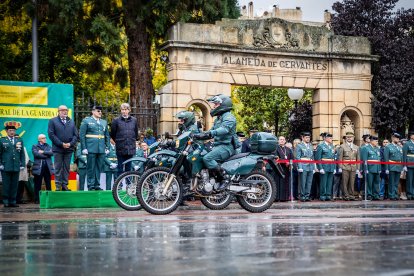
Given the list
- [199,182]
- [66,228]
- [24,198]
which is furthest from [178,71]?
[66,228]

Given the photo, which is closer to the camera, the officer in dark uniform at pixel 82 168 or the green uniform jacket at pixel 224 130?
the green uniform jacket at pixel 224 130

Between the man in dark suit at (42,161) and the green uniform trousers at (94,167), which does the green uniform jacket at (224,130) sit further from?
the man in dark suit at (42,161)

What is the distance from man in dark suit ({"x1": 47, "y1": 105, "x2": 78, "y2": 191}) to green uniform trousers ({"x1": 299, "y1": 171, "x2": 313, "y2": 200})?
7750 millimetres

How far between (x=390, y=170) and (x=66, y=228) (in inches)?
629

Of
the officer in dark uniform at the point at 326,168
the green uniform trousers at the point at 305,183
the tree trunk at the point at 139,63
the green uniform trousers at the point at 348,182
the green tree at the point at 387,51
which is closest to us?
the green uniform trousers at the point at 305,183

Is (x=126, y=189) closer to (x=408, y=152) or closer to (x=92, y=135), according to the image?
(x=92, y=135)

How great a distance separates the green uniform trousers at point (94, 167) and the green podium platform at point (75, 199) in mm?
335

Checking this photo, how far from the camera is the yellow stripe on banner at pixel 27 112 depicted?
20188 millimetres

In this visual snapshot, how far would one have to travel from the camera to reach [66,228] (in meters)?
10.3

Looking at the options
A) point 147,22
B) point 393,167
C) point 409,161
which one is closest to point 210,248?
point 393,167

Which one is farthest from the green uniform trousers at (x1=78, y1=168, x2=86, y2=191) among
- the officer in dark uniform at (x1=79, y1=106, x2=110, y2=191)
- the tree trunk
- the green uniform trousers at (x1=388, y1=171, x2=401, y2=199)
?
the green uniform trousers at (x1=388, y1=171, x2=401, y2=199)

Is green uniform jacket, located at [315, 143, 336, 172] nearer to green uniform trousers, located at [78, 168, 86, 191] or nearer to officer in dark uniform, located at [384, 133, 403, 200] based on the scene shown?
officer in dark uniform, located at [384, 133, 403, 200]

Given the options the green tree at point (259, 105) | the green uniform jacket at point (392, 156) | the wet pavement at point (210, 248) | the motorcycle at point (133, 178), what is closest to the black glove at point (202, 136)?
the motorcycle at point (133, 178)

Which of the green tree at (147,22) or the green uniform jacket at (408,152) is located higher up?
the green tree at (147,22)
